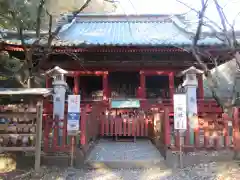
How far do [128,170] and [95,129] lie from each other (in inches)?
115

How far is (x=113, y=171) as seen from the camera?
19.9 ft

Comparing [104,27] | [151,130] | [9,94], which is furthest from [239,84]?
[9,94]

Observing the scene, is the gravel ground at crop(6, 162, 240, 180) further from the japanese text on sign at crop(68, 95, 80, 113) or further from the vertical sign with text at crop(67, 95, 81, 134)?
the japanese text on sign at crop(68, 95, 80, 113)

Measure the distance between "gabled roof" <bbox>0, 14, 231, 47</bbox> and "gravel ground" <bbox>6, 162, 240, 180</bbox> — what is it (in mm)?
5386

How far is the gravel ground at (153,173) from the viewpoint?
5.53 meters

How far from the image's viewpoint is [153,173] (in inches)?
232

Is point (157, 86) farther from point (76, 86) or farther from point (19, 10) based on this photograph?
point (19, 10)

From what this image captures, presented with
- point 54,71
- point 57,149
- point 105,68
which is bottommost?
point 57,149

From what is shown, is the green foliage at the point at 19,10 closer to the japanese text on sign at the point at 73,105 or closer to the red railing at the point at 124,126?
the japanese text on sign at the point at 73,105

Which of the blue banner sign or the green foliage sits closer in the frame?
the green foliage

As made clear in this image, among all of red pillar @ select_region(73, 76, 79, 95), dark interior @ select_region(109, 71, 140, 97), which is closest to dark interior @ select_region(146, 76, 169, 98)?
dark interior @ select_region(109, 71, 140, 97)

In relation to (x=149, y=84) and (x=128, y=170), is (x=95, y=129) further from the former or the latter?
(x=149, y=84)

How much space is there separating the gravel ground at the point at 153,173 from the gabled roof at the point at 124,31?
5.39 m

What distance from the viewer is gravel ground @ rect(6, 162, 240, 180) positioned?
18.1ft
